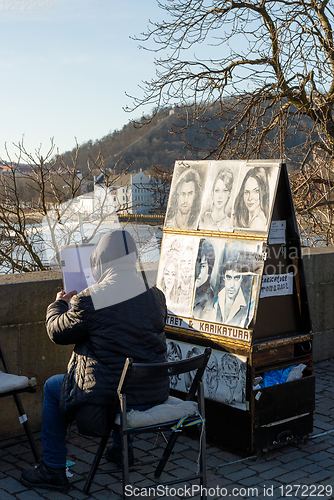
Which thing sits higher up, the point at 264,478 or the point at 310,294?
the point at 310,294

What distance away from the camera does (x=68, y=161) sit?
11.0 metres

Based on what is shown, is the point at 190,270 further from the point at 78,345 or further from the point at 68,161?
the point at 68,161

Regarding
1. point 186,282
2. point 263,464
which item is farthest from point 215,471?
point 186,282

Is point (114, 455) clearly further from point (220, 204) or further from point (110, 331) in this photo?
point (220, 204)

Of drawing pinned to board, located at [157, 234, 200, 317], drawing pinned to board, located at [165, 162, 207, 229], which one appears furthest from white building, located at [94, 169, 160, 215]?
drawing pinned to board, located at [157, 234, 200, 317]

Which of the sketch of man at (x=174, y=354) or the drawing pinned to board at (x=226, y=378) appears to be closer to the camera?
the drawing pinned to board at (x=226, y=378)

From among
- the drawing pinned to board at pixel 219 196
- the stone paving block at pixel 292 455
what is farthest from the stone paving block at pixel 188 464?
the drawing pinned to board at pixel 219 196

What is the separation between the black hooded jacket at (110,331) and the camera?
2.96 meters

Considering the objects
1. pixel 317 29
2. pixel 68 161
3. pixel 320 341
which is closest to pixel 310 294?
pixel 320 341

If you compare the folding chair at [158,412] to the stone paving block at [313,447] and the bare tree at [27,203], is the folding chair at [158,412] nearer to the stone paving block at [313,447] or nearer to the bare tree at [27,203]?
the stone paving block at [313,447]

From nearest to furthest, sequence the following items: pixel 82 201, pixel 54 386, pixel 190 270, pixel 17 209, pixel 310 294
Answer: pixel 54 386 → pixel 190 270 → pixel 82 201 → pixel 310 294 → pixel 17 209

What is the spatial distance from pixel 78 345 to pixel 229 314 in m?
1.18

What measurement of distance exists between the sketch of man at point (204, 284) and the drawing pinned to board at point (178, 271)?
0.06m

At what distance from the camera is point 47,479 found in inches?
127
